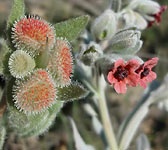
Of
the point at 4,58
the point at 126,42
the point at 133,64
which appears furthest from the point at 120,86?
the point at 4,58

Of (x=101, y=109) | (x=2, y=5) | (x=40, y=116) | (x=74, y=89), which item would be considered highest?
(x=74, y=89)

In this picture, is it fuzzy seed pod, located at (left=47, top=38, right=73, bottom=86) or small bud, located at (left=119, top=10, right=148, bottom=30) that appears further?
small bud, located at (left=119, top=10, right=148, bottom=30)

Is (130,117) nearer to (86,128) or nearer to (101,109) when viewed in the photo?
(101,109)

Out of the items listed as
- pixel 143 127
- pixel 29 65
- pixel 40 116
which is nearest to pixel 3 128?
pixel 40 116

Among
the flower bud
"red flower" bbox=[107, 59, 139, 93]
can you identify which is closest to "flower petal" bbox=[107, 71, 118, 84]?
"red flower" bbox=[107, 59, 139, 93]

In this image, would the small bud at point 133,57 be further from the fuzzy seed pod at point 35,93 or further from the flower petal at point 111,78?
the fuzzy seed pod at point 35,93

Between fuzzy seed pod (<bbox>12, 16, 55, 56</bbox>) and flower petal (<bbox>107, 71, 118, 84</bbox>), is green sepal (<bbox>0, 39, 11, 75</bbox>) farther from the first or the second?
flower petal (<bbox>107, 71, 118, 84</bbox>)
